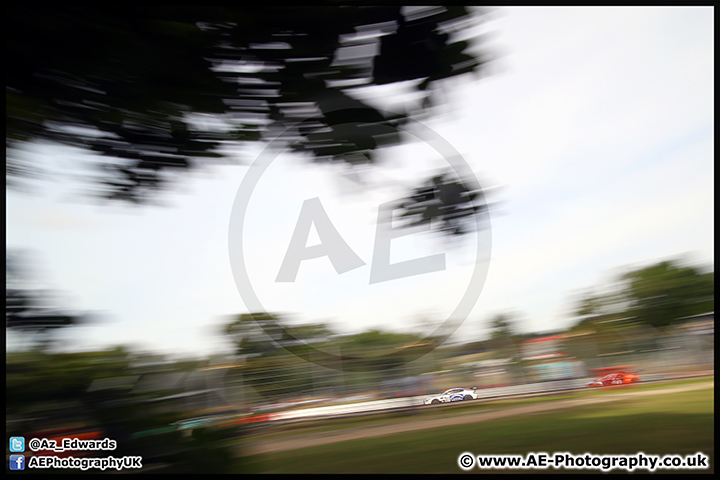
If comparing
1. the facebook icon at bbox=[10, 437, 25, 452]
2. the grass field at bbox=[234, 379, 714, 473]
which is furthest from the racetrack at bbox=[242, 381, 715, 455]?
the facebook icon at bbox=[10, 437, 25, 452]

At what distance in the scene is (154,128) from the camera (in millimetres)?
1957

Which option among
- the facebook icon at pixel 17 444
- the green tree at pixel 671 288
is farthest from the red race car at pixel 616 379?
the facebook icon at pixel 17 444

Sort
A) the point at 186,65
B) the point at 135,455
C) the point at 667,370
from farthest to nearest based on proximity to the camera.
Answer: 1. the point at 667,370
2. the point at 186,65
3. the point at 135,455

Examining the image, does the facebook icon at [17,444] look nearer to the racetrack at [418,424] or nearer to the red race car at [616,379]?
the racetrack at [418,424]

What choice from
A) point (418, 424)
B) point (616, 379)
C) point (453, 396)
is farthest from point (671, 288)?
point (418, 424)

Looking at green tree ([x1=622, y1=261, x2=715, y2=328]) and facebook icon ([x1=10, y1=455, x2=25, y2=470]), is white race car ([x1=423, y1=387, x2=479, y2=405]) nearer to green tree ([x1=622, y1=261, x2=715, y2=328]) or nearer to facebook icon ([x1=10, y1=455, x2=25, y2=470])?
green tree ([x1=622, y1=261, x2=715, y2=328])

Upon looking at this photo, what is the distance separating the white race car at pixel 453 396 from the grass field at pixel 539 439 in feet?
0.20

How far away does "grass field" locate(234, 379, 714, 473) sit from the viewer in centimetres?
192

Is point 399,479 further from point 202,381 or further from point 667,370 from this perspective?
point 667,370

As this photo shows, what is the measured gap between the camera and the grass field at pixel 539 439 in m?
1.92

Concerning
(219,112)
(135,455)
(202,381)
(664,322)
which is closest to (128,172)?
(219,112)

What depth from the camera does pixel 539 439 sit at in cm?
201

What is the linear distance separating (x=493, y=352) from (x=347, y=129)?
51.3 inches

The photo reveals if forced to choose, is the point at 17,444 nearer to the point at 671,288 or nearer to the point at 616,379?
the point at 616,379
